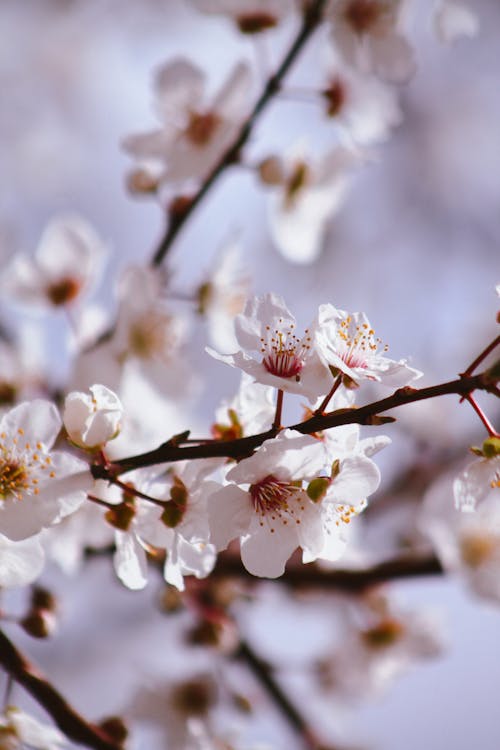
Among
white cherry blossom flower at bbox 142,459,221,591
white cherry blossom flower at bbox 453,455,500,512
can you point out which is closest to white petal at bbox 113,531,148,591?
white cherry blossom flower at bbox 142,459,221,591

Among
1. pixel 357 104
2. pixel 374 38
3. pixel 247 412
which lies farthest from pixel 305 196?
pixel 247 412

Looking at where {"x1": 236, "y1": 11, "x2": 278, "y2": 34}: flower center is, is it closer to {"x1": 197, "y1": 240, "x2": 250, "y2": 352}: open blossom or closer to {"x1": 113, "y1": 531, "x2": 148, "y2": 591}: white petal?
{"x1": 197, "y1": 240, "x2": 250, "y2": 352}: open blossom

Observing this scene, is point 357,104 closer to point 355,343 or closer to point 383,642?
point 355,343

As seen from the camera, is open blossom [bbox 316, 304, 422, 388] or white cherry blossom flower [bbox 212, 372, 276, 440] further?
white cherry blossom flower [bbox 212, 372, 276, 440]

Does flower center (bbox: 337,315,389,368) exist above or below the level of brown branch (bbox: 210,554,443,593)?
above

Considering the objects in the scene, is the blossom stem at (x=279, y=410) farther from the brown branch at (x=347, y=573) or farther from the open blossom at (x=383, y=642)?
the open blossom at (x=383, y=642)

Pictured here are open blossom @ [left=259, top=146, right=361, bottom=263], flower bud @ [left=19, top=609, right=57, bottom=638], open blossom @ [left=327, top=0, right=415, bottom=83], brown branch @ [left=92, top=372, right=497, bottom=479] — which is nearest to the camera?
brown branch @ [left=92, top=372, right=497, bottom=479]
